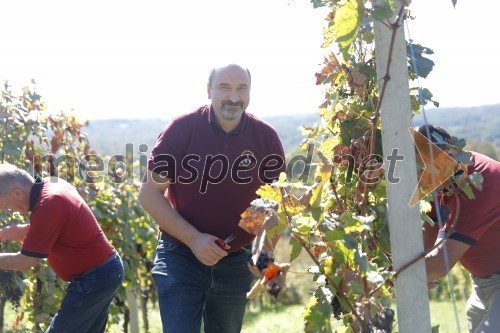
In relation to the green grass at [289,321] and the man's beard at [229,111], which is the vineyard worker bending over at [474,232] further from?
the green grass at [289,321]

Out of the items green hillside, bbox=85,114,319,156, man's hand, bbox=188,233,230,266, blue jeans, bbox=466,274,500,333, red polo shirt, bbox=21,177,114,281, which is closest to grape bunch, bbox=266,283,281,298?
man's hand, bbox=188,233,230,266

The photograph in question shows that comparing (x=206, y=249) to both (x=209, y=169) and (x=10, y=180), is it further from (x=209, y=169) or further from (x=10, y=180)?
(x=10, y=180)

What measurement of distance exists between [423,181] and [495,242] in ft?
3.53

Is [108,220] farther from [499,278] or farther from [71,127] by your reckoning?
[499,278]

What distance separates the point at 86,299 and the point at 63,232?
360 mm

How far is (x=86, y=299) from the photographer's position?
3393 mm

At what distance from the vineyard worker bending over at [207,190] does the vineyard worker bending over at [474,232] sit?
86 centimetres

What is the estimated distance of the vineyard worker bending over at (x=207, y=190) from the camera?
9.80 feet

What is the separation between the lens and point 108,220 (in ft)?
20.2

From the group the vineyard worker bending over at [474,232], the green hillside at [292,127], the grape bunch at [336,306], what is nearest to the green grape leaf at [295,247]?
the grape bunch at [336,306]

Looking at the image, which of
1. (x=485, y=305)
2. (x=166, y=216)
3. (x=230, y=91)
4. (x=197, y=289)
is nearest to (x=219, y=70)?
(x=230, y=91)

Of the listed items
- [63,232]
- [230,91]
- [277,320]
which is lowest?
[277,320]

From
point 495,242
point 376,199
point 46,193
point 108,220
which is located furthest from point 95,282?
point 108,220

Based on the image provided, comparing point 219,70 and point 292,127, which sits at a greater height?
point 219,70
